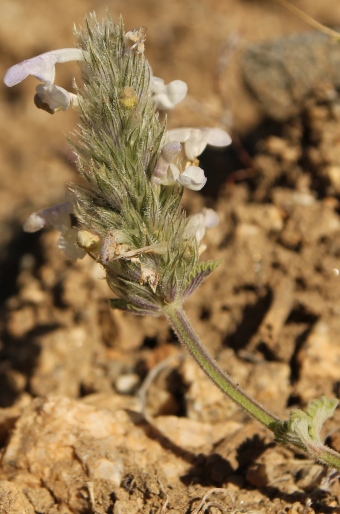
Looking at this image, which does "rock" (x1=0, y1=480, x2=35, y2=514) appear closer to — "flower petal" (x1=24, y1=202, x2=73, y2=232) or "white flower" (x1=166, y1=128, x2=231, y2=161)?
"flower petal" (x1=24, y1=202, x2=73, y2=232)

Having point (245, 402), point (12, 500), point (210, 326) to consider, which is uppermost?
point (245, 402)

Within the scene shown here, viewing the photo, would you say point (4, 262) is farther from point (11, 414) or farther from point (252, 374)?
point (252, 374)

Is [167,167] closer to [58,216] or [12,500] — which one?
[58,216]

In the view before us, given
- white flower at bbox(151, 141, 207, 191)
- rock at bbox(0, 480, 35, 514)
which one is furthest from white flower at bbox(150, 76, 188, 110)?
rock at bbox(0, 480, 35, 514)

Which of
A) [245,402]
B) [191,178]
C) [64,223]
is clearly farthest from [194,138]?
[245,402]

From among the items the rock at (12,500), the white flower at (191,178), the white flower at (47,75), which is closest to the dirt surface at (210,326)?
the rock at (12,500)

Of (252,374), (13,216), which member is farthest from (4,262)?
(252,374)
